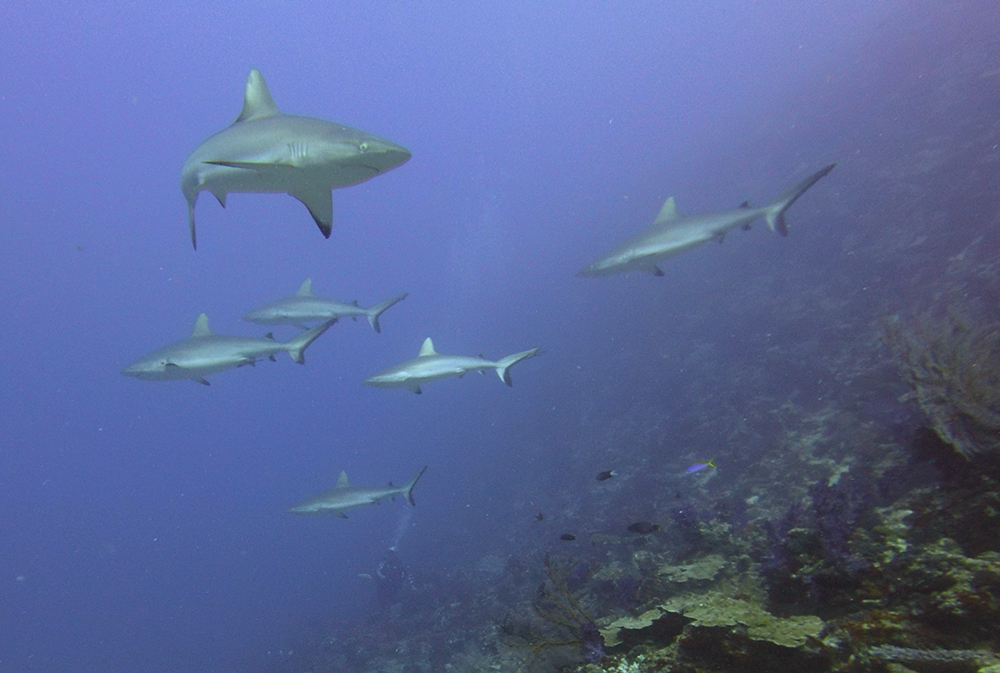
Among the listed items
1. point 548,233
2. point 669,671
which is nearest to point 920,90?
point 669,671

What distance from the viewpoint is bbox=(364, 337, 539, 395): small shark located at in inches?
367

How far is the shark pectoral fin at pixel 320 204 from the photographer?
4.20 m

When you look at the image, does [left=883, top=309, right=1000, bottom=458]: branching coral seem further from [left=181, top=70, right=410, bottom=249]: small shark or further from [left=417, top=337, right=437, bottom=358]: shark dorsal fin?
[left=417, top=337, right=437, bottom=358]: shark dorsal fin

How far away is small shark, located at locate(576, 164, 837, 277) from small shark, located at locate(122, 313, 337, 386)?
577 cm

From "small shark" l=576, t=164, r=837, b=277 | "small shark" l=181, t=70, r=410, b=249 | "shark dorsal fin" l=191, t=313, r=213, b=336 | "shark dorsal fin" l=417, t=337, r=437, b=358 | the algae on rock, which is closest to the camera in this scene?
the algae on rock

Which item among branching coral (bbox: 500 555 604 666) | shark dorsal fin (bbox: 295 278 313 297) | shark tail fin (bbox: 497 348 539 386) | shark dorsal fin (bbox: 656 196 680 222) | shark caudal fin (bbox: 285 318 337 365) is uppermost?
shark dorsal fin (bbox: 656 196 680 222)

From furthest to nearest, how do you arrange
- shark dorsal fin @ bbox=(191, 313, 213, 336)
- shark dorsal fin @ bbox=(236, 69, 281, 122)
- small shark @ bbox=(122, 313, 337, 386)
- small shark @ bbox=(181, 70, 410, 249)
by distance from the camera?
1. shark dorsal fin @ bbox=(191, 313, 213, 336)
2. small shark @ bbox=(122, 313, 337, 386)
3. shark dorsal fin @ bbox=(236, 69, 281, 122)
4. small shark @ bbox=(181, 70, 410, 249)

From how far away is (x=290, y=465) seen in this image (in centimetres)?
12131

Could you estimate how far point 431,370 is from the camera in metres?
9.43

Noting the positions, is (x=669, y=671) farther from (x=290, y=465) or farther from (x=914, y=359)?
(x=290, y=465)

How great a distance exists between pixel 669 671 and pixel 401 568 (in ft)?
63.6

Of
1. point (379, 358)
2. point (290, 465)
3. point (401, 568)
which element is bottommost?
point (290, 465)

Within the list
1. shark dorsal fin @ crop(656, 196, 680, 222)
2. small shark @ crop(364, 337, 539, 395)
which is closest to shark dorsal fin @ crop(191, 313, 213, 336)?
small shark @ crop(364, 337, 539, 395)

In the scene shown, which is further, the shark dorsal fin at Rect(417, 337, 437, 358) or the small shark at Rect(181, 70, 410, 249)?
the shark dorsal fin at Rect(417, 337, 437, 358)
